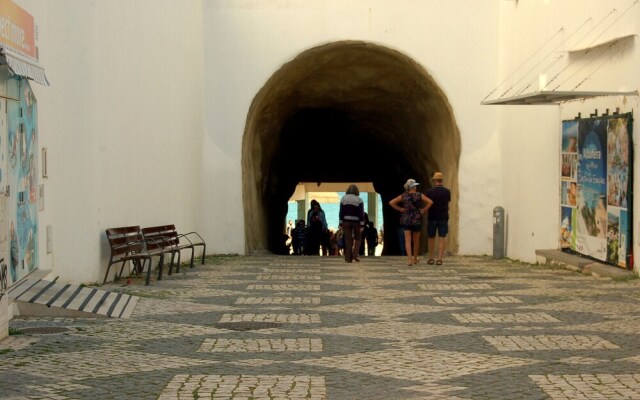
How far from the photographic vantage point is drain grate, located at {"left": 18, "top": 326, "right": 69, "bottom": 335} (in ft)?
31.2

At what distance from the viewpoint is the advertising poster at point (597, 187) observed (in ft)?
48.4

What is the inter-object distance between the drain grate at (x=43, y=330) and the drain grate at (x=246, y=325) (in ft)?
4.65

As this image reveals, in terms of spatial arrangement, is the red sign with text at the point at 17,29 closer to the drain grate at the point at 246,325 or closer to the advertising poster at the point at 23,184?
the advertising poster at the point at 23,184

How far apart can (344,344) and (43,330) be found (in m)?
2.69

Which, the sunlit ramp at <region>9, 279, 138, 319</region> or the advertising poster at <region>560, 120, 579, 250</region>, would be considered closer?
the sunlit ramp at <region>9, 279, 138, 319</region>

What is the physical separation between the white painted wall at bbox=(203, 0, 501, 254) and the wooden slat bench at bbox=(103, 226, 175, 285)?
519 centimetres

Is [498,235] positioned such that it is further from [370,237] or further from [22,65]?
[370,237]

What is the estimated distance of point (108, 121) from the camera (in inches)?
A: 581

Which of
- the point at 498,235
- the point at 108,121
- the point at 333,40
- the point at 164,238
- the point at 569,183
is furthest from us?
the point at 333,40

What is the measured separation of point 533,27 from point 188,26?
6.10 metres

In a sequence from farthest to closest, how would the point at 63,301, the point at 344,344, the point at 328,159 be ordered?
the point at 328,159 → the point at 63,301 → the point at 344,344

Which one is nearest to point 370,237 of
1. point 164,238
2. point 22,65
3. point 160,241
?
point 164,238

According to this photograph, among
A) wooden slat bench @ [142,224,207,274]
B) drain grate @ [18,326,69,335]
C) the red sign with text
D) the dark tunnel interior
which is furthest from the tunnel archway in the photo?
drain grate @ [18,326,69,335]

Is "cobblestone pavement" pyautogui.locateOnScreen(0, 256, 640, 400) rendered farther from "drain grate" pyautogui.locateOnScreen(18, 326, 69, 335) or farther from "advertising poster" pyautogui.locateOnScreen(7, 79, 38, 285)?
"advertising poster" pyautogui.locateOnScreen(7, 79, 38, 285)
